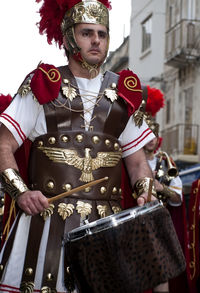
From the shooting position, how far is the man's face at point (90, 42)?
4391mm

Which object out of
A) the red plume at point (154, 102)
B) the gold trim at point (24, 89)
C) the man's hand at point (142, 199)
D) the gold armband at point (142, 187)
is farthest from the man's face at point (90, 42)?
the red plume at point (154, 102)

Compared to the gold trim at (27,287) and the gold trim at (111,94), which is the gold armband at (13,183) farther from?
the gold trim at (111,94)

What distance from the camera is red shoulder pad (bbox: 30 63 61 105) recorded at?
4203 millimetres

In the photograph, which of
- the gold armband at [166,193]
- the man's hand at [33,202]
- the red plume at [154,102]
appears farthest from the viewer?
the red plume at [154,102]

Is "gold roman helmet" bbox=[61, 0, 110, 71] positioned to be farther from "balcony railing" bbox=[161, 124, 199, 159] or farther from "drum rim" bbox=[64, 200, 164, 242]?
"balcony railing" bbox=[161, 124, 199, 159]

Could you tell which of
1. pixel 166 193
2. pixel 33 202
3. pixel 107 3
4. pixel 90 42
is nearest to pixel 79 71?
pixel 90 42

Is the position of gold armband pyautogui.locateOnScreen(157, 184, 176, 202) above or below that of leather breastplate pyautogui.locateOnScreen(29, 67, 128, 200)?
below

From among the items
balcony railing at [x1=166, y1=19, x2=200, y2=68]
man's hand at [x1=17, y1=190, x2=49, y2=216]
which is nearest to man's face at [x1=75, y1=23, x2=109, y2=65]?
man's hand at [x1=17, y1=190, x2=49, y2=216]

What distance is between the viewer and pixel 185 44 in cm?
2419

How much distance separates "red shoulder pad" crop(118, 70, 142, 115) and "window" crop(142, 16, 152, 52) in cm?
2433

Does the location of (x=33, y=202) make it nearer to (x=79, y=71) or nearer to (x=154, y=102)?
(x=79, y=71)

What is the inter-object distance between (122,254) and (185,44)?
842 inches

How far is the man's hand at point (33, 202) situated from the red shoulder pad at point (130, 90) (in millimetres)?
916

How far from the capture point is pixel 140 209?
138 inches
